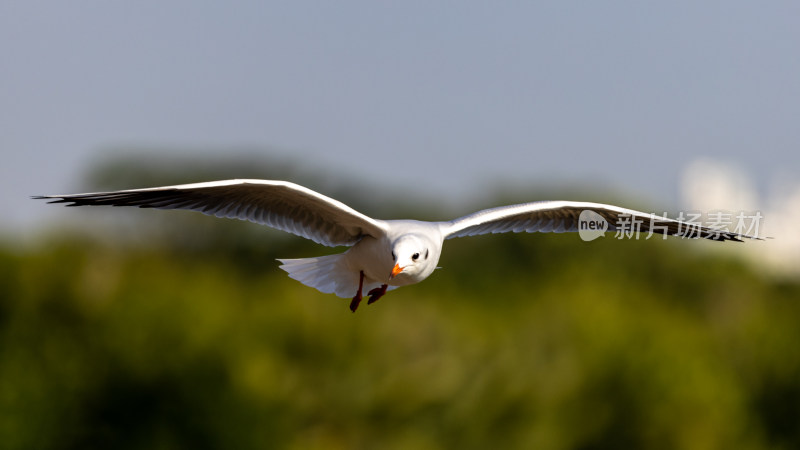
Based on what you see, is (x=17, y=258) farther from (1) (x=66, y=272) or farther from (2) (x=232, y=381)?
(2) (x=232, y=381)

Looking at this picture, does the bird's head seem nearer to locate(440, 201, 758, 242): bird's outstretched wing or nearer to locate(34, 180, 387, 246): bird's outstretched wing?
locate(34, 180, 387, 246): bird's outstretched wing

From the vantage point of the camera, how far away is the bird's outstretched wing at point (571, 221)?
16.3 feet

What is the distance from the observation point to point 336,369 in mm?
16266

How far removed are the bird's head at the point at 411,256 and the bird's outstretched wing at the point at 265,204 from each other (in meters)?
0.25

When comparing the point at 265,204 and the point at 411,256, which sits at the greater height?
the point at 265,204

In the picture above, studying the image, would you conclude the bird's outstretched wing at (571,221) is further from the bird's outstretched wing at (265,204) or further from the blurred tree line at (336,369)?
the blurred tree line at (336,369)

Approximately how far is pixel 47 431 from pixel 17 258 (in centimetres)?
323

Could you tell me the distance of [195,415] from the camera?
15430 millimetres

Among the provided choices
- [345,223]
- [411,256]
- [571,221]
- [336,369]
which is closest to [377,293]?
[345,223]

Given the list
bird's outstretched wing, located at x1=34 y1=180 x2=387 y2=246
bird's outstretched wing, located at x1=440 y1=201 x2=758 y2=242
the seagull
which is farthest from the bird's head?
bird's outstretched wing, located at x1=440 y1=201 x2=758 y2=242

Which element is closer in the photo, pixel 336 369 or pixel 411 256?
pixel 411 256

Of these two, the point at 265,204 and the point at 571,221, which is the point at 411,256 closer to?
the point at 265,204

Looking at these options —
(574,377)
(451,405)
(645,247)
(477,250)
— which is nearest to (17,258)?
(451,405)

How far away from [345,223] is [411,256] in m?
0.56
